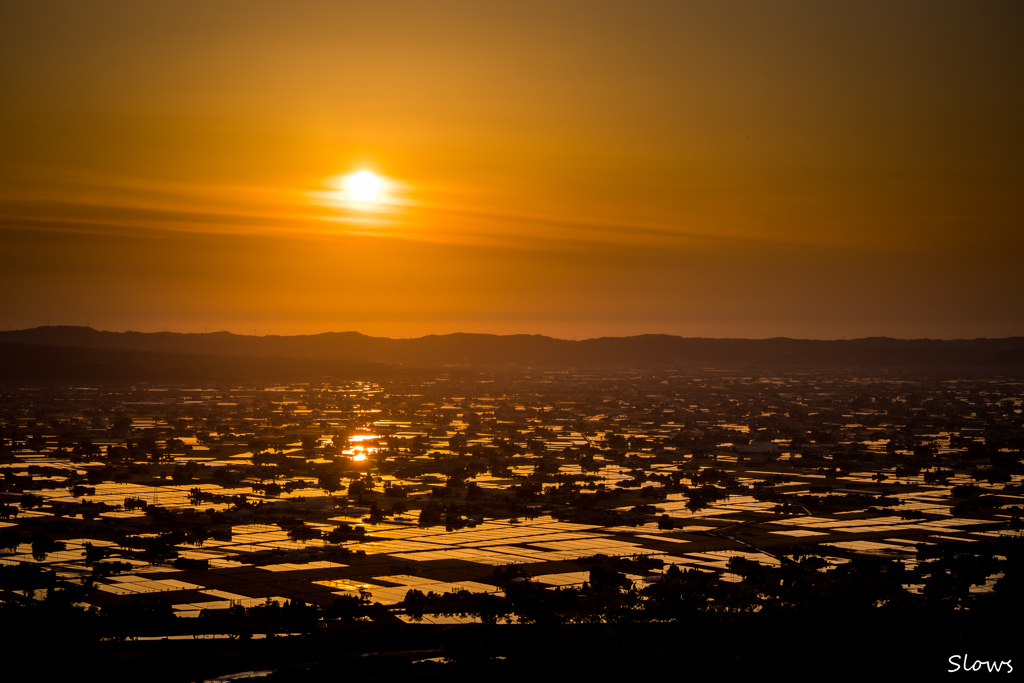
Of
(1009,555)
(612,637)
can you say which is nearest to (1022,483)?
(1009,555)

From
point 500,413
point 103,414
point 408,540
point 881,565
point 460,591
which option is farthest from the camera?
point 500,413

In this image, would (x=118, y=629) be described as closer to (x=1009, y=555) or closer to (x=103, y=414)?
(x=1009, y=555)

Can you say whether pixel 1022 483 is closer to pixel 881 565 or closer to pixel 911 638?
pixel 881 565

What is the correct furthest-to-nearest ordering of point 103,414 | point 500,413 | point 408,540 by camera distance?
point 500,413
point 103,414
point 408,540

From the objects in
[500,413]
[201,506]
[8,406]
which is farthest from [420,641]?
[8,406]

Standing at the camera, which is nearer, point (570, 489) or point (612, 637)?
point (612, 637)

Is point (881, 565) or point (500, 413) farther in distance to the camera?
point (500, 413)
